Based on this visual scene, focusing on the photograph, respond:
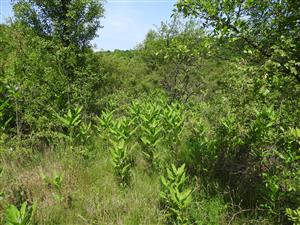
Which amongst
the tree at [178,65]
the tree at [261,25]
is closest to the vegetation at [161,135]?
the tree at [261,25]

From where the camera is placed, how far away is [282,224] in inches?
174

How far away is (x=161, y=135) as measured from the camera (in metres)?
7.46

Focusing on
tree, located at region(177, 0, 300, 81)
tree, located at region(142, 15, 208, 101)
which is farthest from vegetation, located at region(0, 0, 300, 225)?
tree, located at region(142, 15, 208, 101)

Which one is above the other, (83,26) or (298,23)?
(83,26)

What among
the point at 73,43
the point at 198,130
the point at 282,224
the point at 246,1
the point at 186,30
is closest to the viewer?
the point at 246,1

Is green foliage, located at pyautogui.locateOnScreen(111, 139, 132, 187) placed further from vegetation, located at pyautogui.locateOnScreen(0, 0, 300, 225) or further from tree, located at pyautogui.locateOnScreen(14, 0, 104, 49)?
tree, located at pyautogui.locateOnScreen(14, 0, 104, 49)

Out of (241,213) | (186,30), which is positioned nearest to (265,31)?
(241,213)

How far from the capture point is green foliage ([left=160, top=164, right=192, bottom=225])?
4207 mm

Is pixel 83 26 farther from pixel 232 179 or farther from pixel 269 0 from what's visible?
pixel 269 0

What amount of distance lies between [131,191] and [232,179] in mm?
1709

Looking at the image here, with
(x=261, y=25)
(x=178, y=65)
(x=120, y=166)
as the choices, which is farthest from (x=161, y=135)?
(x=178, y=65)

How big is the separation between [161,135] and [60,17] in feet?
15.5

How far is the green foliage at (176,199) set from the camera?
4207 mm

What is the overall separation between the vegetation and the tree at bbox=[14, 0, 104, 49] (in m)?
0.03
